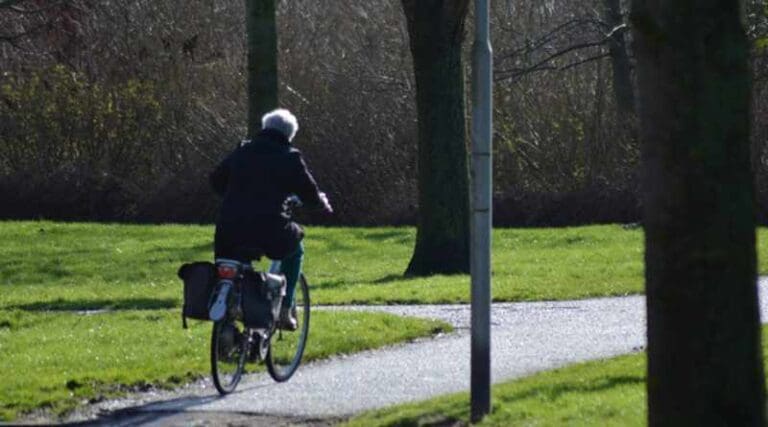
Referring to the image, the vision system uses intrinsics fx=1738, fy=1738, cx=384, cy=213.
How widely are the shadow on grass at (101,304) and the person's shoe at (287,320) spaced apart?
5485mm

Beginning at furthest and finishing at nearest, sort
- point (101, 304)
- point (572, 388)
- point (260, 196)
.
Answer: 1. point (101, 304)
2. point (260, 196)
3. point (572, 388)

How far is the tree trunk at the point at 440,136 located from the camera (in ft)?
64.8

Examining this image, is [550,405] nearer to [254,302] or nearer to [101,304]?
[254,302]

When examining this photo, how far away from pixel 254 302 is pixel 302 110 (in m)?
21.5

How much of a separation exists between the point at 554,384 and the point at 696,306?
3.44 meters

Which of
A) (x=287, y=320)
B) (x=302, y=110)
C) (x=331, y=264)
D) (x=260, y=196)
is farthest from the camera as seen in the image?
(x=302, y=110)

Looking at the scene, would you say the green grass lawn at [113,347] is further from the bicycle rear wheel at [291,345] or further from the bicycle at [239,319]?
the bicycle at [239,319]

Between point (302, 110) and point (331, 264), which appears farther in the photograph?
point (302, 110)

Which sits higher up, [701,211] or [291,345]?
[701,211]

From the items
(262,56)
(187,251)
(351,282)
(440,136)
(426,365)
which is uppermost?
(262,56)

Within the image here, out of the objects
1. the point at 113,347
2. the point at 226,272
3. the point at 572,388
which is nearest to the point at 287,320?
the point at 226,272

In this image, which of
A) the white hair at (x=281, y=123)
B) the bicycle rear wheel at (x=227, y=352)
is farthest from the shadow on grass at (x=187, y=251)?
the bicycle rear wheel at (x=227, y=352)

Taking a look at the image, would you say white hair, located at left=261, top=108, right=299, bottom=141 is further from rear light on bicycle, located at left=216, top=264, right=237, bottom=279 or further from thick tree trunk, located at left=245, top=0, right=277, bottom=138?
thick tree trunk, located at left=245, top=0, right=277, bottom=138

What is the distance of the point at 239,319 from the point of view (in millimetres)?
11016
